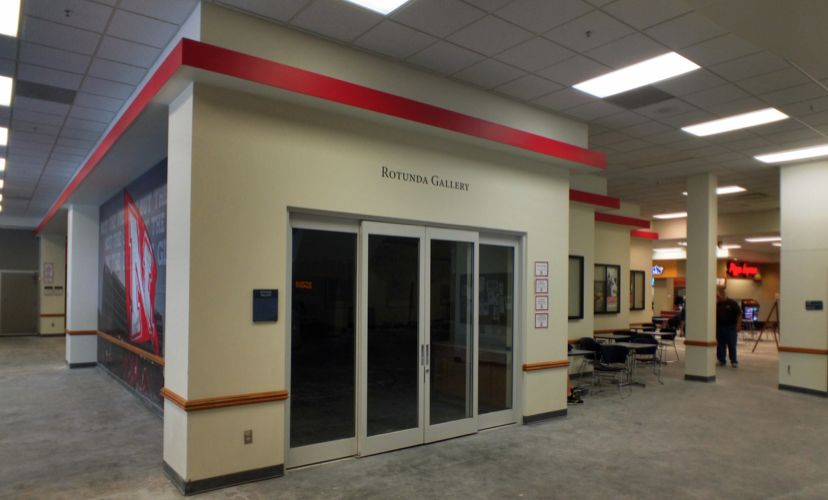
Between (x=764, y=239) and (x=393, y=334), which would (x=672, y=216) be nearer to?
(x=764, y=239)

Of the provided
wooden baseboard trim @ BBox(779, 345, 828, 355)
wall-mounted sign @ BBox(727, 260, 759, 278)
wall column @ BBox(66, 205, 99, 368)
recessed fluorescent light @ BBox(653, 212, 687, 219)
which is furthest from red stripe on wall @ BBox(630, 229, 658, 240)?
wall column @ BBox(66, 205, 99, 368)

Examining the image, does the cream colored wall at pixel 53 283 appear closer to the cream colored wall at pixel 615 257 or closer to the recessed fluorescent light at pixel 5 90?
the recessed fluorescent light at pixel 5 90

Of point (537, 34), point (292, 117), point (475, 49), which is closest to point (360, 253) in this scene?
point (292, 117)

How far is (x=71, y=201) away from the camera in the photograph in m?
10.1

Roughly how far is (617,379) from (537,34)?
7.29m

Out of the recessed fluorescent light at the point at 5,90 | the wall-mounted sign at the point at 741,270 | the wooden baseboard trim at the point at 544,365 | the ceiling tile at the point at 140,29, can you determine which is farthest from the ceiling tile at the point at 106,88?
the wall-mounted sign at the point at 741,270

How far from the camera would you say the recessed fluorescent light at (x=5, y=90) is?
585cm

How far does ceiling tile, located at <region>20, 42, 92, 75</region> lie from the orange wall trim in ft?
11.4

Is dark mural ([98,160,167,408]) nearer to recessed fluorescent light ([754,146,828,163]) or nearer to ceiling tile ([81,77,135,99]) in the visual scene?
ceiling tile ([81,77,135,99])

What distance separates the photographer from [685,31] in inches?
187

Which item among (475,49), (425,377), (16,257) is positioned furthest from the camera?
(16,257)

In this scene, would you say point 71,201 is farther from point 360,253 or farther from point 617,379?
point 617,379

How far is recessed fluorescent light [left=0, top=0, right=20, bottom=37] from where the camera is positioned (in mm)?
4258

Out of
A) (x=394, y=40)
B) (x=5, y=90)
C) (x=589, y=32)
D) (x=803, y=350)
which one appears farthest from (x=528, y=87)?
(x=803, y=350)
